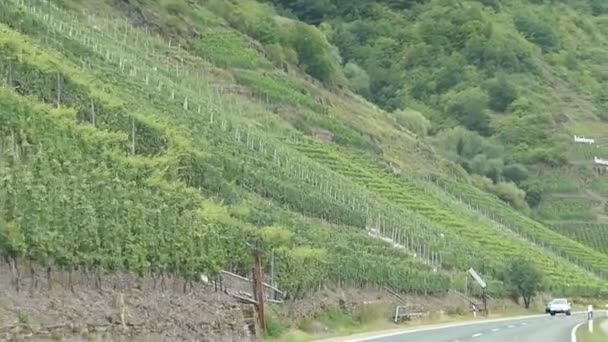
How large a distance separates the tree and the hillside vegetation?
2.46ft

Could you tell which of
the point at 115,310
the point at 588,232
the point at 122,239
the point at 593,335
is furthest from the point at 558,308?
the point at 588,232

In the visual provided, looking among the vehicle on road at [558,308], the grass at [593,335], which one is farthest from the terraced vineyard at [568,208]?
the grass at [593,335]

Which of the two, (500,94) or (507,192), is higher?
(500,94)

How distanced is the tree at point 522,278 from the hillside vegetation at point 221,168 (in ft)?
2.46

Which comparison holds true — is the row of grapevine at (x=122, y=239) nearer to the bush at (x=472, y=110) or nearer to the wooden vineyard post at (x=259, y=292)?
the wooden vineyard post at (x=259, y=292)

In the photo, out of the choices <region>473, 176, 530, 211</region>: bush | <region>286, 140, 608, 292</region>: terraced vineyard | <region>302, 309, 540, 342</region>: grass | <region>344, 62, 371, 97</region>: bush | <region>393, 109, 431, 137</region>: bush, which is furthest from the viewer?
<region>344, 62, 371, 97</region>: bush

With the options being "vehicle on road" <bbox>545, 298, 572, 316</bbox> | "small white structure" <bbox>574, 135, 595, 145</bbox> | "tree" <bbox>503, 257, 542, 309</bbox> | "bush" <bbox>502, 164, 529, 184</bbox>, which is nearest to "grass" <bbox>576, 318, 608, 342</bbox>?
"vehicle on road" <bbox>545, 298, 572, 316</bbox>

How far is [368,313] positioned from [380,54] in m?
143

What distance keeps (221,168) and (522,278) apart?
29.0 metres

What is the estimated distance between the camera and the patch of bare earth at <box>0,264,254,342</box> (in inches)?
803

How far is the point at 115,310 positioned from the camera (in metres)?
23.3

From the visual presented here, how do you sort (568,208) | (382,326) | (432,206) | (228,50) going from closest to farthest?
(382,326) → (432,206) → (228,50) → (568,208)

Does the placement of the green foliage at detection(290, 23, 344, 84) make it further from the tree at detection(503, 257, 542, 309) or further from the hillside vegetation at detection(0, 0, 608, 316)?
the tree at detection(503, 257, 542, 309)

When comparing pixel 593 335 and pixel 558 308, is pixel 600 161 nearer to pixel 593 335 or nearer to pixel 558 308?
pixel 558 308
